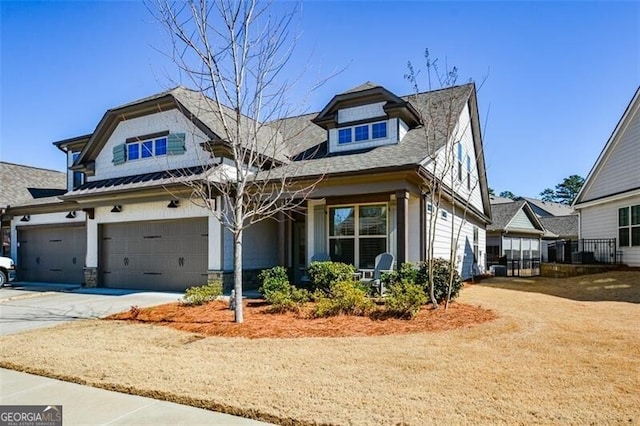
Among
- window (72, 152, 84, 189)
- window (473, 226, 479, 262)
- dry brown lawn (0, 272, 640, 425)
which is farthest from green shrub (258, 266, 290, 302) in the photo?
window (473, 226, 479, 262)

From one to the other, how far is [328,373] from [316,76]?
6.63m

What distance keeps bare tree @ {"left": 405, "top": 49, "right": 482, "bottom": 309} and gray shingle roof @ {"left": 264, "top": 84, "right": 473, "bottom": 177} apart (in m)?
0.03

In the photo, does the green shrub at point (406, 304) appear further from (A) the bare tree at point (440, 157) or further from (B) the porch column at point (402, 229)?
(B) the porch column at point (402, 229)

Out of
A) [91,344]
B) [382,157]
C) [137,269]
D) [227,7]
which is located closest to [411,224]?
[382,157]

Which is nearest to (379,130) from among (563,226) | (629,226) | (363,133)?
(363,133)

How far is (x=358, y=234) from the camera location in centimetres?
1253

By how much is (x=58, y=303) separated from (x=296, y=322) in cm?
764

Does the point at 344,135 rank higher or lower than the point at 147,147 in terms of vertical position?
higher

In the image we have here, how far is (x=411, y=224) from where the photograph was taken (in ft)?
39.5

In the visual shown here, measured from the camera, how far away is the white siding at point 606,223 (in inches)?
619

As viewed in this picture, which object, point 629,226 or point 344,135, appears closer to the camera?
Result: point 344,135

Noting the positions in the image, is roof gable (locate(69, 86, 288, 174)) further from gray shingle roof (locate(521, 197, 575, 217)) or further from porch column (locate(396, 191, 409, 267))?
→ gray shingle roof (locate(521, 197, 575, 217))

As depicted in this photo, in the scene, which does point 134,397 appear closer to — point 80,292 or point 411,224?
point 411,224

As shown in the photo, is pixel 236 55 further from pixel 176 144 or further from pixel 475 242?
pixel 475 242
